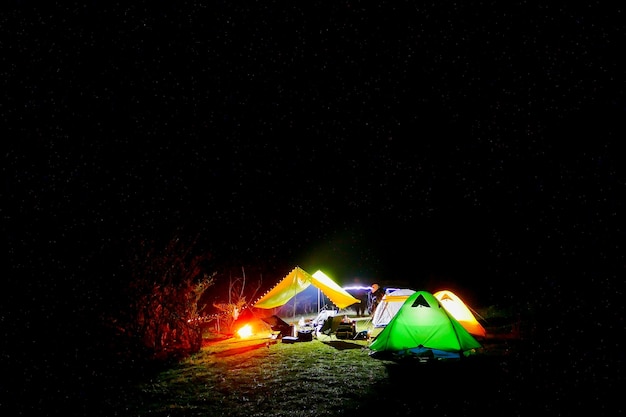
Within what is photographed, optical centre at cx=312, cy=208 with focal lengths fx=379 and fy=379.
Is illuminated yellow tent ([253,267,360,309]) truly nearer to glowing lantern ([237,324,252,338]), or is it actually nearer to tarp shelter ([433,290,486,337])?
glowing lantern ([237,324,252,338])

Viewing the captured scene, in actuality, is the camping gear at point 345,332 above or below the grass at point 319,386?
above

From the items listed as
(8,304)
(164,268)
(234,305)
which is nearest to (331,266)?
(234,305)

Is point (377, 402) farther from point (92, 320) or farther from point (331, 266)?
point (331, 266)

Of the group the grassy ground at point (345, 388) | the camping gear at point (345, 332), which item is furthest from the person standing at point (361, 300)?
the grassy ground at point (345, 388)

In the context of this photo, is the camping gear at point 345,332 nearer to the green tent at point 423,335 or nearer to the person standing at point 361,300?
the green tent at point 423,335

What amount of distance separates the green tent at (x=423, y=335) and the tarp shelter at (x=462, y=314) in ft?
5.25

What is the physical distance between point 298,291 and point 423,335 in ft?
18.3

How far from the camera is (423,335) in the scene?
779 cm

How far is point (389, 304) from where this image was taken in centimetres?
1080

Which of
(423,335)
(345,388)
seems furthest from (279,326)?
(345,388)

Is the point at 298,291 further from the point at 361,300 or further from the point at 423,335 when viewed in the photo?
the point at 423,335

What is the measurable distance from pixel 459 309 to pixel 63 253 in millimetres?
9584

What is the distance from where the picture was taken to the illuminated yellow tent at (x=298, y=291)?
12.3 meters

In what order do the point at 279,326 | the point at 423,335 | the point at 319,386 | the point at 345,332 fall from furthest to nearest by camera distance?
the point at 279,326, the point at 345,332, the point at 423,335, the point at 319,386
